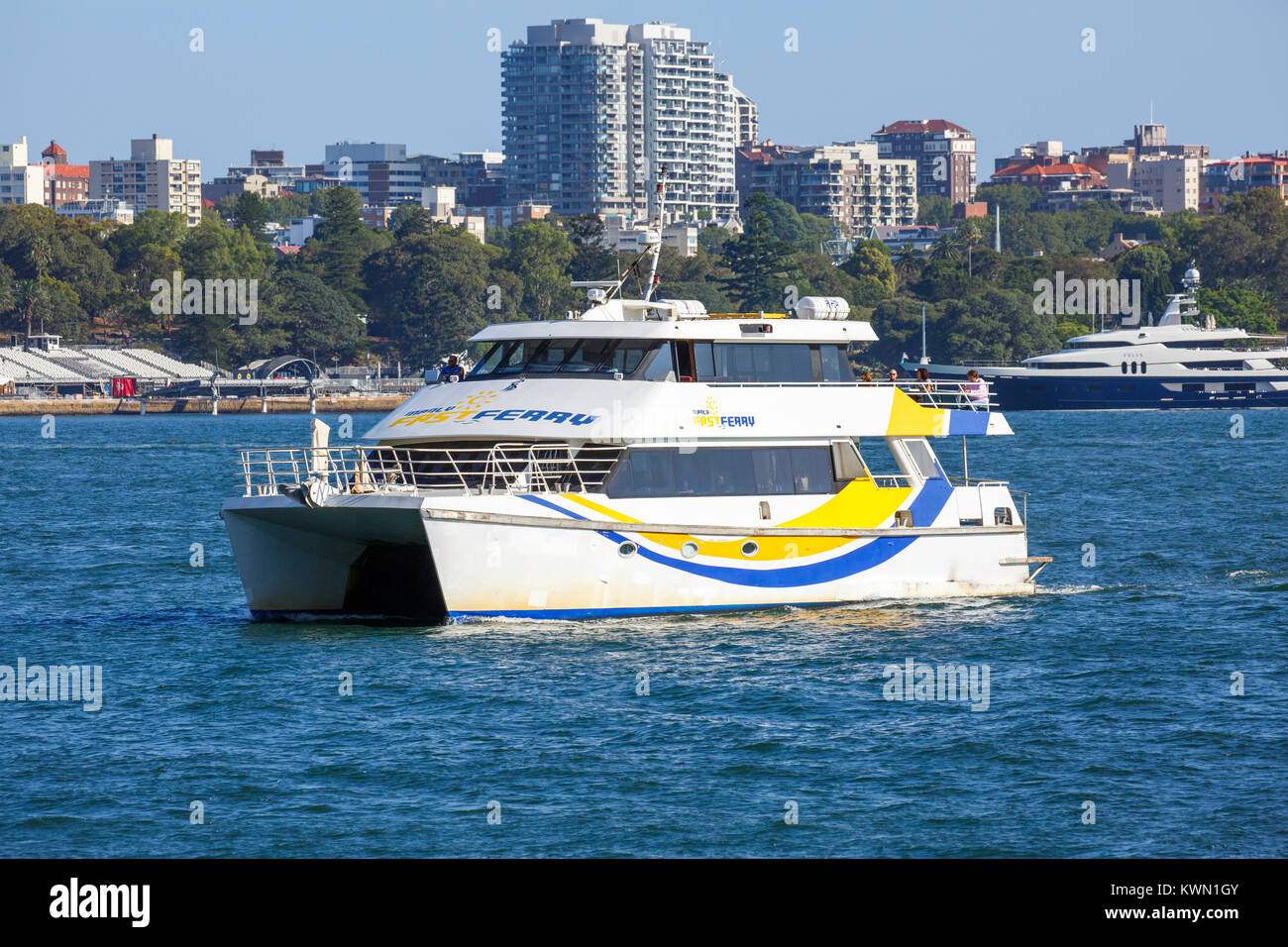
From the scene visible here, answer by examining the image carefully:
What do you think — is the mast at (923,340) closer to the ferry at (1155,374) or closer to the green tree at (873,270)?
the ferry at (1155,374)

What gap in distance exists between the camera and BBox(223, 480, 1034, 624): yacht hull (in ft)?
72.9

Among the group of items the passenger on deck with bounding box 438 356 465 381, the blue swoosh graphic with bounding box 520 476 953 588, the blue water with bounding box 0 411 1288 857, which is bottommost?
the blue water with bounding box 0 411 1288 857

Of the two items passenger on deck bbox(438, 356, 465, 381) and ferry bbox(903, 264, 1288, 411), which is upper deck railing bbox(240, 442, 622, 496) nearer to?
passenger on deck bbox(438, 356, 465, 381)

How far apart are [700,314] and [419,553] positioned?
19.7ft

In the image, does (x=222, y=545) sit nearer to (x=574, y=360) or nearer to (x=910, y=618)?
(x=574, y=360)

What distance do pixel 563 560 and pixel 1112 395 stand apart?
348ft

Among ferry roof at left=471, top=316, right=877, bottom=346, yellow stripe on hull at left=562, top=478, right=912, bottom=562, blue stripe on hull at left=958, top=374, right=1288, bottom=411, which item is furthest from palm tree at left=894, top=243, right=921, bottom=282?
yellow stripe on hull at left=562, top=478, right=912, bottom=562

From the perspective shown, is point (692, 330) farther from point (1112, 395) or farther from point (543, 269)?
point (543, 269)

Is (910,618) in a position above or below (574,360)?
below

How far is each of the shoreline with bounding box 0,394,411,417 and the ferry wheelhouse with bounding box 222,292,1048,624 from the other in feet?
384

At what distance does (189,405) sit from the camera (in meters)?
148

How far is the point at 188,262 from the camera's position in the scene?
170875 mm

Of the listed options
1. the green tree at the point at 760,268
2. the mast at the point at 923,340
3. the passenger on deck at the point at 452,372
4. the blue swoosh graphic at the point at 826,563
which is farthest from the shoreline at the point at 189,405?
the blue swoosh graphic at the point at 826,563

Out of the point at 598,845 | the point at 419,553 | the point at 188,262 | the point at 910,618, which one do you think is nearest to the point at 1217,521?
the point at 910,618
